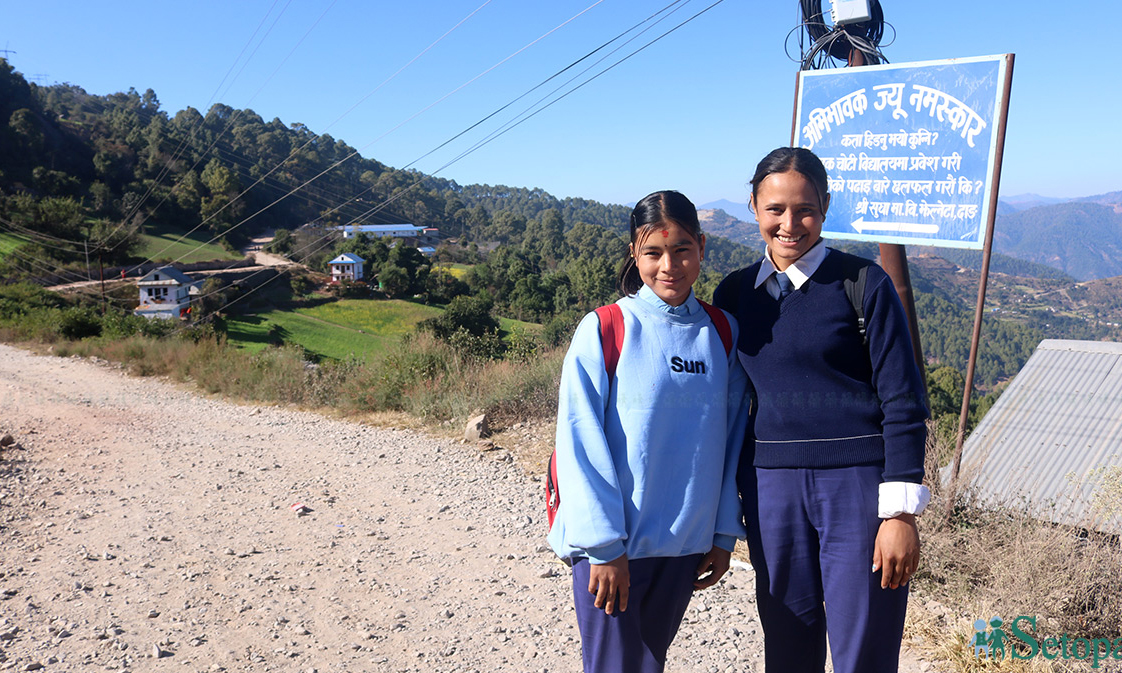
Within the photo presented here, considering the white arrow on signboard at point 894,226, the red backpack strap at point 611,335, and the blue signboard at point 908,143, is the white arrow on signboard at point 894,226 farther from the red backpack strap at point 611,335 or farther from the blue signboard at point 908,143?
the red backpack strap at point 611,335

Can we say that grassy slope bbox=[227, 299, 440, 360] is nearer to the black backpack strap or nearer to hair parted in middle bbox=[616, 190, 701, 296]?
hair parted in middle bbox=[616, 190, 701, 296]

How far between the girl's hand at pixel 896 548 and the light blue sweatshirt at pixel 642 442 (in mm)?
371

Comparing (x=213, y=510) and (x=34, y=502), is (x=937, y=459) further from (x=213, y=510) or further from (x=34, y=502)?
(x=34, y=502)

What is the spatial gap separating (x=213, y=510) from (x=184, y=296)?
3902cm

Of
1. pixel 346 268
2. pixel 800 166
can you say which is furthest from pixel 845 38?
pixel 346 268

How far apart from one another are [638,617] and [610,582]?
0.60ft

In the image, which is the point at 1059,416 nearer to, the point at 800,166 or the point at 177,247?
the point at 800,166

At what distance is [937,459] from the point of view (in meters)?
3.46

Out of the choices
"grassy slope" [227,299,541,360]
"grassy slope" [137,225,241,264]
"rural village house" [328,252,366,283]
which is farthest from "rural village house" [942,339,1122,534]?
"grassy slope" [137,225,241,264]

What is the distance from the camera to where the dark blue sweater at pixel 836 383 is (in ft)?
4.89

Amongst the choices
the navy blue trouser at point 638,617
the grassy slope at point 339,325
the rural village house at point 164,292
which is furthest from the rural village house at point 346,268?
the navy blue trouser at point 638,617

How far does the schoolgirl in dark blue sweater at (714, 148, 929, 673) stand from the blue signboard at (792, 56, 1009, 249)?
1853 millimetres

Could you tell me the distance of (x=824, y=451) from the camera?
5.11 feet

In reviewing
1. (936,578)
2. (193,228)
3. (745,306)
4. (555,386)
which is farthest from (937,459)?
(193,228)
